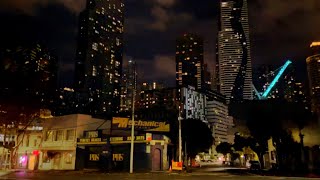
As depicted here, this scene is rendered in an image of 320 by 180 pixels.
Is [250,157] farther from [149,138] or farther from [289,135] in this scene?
[149,138]

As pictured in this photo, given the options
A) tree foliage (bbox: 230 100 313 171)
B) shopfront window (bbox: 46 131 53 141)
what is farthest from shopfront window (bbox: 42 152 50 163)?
tree foliage (bbox: 230 100 313 171)

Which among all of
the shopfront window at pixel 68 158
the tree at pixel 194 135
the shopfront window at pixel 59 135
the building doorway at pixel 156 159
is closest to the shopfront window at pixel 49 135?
the shopfront window at pixel 59 135

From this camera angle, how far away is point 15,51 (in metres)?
25.0

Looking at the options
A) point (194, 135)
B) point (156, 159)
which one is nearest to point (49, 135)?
point (156, 159)

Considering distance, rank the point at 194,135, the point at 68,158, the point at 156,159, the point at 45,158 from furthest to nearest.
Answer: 1. the point at 194,135
2. the point at 45,158
3. the point at 68,158
4. the point at 156,159

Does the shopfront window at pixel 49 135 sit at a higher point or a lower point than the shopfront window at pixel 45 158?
higher

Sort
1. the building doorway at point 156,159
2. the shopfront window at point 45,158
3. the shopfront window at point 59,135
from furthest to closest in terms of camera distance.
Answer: the shopfront window at point 45,158
the shopfront window at point 59,135
the building doorway at point 156,159

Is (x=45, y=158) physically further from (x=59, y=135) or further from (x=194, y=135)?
(x=194, y=135)

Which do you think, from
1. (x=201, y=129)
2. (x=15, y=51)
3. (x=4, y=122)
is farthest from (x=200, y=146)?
(x=15, y=51)

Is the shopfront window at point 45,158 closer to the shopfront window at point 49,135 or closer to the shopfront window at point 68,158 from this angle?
the shopfront window at point 49,135

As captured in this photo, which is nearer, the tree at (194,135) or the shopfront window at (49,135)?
the shopfront window at (49,135)

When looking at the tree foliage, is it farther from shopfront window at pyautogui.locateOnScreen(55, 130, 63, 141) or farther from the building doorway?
shopfront window at pyautogui.locateOnScreen(55, 130, 63, 141)

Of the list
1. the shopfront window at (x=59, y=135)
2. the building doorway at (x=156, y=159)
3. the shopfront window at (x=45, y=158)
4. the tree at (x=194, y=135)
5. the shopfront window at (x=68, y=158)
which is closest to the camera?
the building doorway at (x=156, y=159)

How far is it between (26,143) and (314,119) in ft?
163
